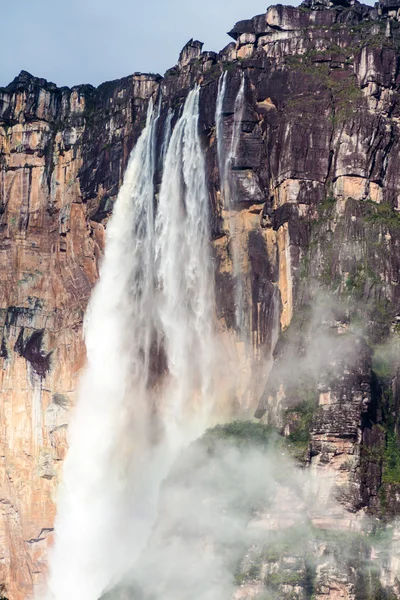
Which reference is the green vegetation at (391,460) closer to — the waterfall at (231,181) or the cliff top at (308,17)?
the waterfall at (231,181)

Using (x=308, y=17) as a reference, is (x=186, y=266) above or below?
below

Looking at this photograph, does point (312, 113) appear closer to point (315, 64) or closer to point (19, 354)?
point (315, 64)

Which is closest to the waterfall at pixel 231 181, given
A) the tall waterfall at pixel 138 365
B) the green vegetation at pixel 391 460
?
the tall waterfall at pixel 138 365

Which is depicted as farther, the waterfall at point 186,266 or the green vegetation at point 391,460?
the waterfall at point 186,266

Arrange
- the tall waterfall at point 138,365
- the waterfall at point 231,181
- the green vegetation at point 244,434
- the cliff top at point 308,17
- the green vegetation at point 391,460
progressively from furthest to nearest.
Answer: the cliff top at point 308,17 < the tall waterfall at point 138,365 < the waterfall at point 231,181 < the green vegetation at point 244,434 < the green vegetation at point 391,460

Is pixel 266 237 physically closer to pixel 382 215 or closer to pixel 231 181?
pixel 231 181

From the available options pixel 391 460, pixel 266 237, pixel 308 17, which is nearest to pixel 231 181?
pixel 266 237

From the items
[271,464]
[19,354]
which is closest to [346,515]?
[271,464]

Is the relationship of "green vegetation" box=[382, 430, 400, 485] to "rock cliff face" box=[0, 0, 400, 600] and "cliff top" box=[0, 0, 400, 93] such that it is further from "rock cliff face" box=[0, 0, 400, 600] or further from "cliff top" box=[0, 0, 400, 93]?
"cliff top" box=[0, 0, 400, 93]
